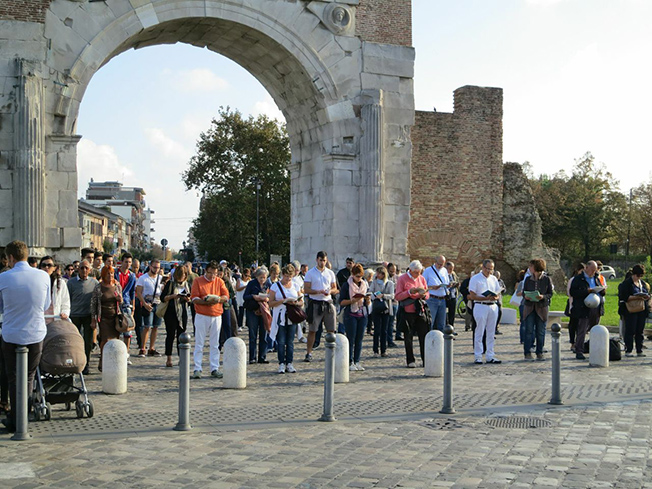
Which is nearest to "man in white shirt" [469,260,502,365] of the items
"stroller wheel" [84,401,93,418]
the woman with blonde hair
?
the woman with blonde hair

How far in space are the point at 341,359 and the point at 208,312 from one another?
84.5 inches

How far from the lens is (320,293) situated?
41.3ft

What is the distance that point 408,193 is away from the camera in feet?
68.2

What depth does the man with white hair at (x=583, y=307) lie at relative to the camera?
1377 cm

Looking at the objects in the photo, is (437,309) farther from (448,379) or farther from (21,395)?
(21,395)

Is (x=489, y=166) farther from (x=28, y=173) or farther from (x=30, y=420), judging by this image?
(x=30, y=420)

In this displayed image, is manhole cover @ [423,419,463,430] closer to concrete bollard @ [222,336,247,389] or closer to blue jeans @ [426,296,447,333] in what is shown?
concrete bollard @ [222,336,247,389]

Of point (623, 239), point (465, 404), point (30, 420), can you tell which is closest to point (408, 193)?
point (465, 404)

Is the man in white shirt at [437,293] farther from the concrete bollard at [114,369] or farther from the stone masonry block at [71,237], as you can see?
the stone masonry block at [71,237]

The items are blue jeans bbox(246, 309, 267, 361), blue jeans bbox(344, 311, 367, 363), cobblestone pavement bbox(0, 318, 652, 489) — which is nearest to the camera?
cobblestone pavement bbox(0, 318, 652, 489)

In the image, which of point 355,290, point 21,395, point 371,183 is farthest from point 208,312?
point 371,183

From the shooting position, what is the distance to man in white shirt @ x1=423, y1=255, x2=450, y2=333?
1376cm

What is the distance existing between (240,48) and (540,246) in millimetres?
14806

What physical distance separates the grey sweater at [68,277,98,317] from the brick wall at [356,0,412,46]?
11.6 m
